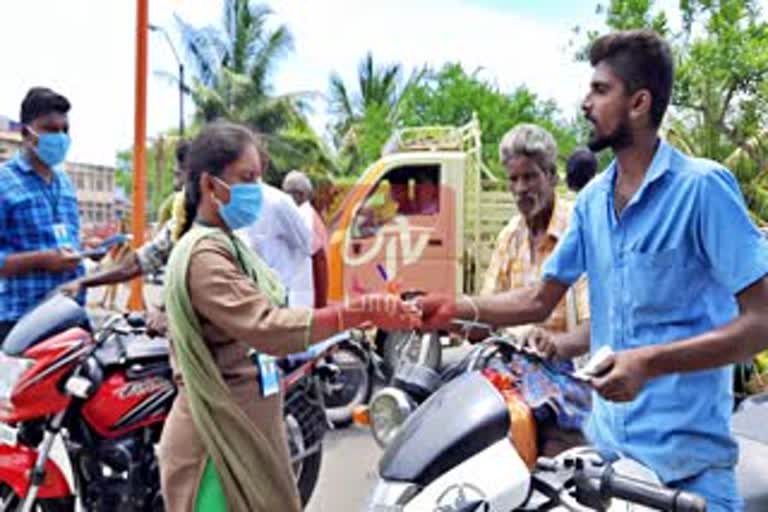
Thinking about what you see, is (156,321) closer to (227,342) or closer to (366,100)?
(227,342)

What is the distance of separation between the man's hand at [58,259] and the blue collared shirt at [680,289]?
262 cm

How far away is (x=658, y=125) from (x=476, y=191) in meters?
6.72

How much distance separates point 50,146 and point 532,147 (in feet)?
6.92

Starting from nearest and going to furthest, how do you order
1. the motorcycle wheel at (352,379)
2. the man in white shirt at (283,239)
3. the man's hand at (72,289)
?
the man's hand at (72,289) < the man in white shirt at (283,239) < the motorcycle wheel at (352,379)

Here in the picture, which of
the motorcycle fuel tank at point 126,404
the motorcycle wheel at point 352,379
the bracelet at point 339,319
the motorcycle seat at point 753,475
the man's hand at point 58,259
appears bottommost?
the motorcycle wheel at point 352,379

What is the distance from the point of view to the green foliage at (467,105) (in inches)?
1017

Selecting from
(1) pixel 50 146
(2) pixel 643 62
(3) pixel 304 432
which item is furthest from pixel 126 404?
(2) pixel 643 62

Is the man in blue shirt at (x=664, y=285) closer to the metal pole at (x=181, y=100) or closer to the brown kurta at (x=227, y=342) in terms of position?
the brown kurta at (x=227, y=342)

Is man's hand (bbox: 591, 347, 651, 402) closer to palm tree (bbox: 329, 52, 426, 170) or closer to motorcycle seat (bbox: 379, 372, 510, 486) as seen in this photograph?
motorcycle seat (bbox: 379, 372, 510, 486)

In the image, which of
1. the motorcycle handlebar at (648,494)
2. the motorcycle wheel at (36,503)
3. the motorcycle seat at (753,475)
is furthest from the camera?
the motorcycle wheel at (36,503)

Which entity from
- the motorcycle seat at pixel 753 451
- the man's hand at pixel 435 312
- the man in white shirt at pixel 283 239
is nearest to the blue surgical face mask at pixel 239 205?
the man's hand at pixel 435 312

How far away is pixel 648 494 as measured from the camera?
4.44 ft

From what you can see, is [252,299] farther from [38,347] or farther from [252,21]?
[252,21]

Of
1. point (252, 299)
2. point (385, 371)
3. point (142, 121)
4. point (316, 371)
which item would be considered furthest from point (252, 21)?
point (252, 299)
